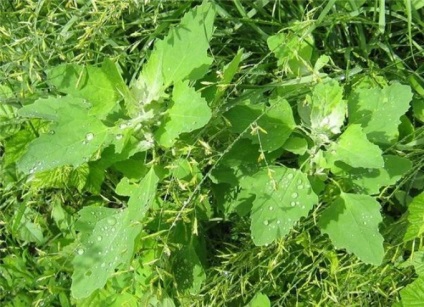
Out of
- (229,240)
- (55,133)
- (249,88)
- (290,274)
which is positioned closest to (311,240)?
(290,274)

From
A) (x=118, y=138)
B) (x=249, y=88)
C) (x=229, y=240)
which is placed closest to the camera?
(x=118, y=138)

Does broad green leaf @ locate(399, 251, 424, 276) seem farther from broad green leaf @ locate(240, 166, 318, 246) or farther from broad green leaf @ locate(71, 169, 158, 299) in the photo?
broad green leaf @ locate(71, 169, 158, 299)

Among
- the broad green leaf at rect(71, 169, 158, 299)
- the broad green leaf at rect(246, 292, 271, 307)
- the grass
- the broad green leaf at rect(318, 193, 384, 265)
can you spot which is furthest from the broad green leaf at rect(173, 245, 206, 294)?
the broad green leaf at rect(318, 193, 384, 265)

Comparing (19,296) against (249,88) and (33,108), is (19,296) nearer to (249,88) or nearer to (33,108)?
(33,108)

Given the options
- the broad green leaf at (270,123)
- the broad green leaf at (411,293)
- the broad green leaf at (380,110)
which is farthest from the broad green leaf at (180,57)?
the broad green leaf at (411,293)

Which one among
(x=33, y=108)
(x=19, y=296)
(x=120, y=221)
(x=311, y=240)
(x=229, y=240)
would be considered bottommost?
(x=19, y=296)

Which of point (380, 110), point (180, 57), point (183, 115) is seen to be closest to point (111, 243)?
point (183, 115)
